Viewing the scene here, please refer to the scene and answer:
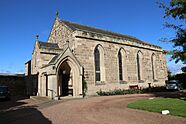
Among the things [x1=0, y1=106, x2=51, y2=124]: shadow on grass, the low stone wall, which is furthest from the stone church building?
[x1=0, y1=106, x2=51, y2=124]: shadow on grass

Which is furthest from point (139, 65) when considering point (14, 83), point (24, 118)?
point (24, 118)

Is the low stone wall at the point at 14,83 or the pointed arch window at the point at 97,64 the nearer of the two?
the pointed arch window at the point at 97,64

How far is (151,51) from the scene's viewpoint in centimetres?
3556

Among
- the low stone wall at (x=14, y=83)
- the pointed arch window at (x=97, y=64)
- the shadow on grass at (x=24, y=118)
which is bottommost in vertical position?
the shadow on grass at (x=24, y=118)

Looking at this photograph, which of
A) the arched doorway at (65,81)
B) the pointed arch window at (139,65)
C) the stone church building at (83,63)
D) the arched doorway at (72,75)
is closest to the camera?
the arched doorway at (72,75)

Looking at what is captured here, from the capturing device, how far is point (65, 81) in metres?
25.1

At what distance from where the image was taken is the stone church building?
22328 mm

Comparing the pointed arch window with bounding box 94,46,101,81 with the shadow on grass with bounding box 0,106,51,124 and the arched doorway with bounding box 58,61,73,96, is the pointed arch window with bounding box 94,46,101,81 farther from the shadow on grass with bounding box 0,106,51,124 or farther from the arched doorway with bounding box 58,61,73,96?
the shadow on grass with bounding box 0,106,51,124

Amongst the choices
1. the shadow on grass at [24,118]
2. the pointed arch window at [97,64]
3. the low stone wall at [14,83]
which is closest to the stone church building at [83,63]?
the pointed arch window at [97,64]

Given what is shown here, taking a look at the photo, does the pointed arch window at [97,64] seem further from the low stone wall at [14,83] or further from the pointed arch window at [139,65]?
the low stone wall at [14,83]

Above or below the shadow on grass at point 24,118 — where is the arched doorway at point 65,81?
above

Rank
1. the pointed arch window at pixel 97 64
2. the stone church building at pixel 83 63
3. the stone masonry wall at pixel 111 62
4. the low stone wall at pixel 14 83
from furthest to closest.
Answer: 1. the low stone wall at pixel 14 83
2. the pointed arch window at pixel 97 64
3. the stone masonry wall at pixel 111 62
4. the stone church building at pixel 83 63

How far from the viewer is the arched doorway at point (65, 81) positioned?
79.6 feet

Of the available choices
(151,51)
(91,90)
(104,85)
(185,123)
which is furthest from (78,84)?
(151,51)
